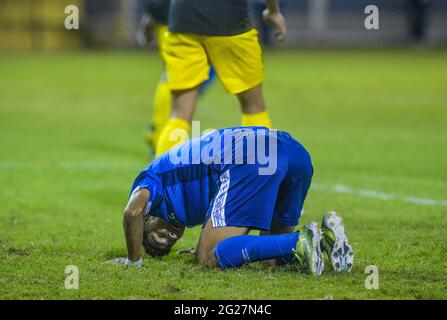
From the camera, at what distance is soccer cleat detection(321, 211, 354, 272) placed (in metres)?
5.35

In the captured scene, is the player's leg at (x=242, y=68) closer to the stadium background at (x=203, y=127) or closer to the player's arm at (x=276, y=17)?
the player's arm at (x=276, y=17)

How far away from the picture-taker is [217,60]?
7.18m

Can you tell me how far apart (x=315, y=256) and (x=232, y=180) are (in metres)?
0.67

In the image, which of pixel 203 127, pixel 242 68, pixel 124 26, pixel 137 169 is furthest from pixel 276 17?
pixel 124 26

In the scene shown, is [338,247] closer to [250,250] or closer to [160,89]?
[250,250]

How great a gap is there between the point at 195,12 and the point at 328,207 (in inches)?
70.9

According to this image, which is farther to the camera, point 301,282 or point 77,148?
Result: point 77,148

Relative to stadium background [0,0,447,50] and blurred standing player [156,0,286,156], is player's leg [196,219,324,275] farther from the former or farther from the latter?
stadium background [0,0,447,50]

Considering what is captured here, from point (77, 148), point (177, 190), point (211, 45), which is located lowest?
point (77, 148)

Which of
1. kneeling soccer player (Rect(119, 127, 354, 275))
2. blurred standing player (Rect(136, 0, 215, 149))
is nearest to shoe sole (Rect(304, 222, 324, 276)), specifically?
kneeling soccer player (Rect(119, 127, 354, 275))
